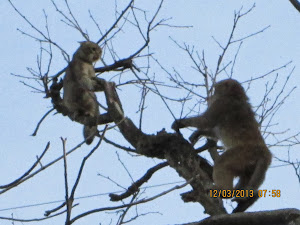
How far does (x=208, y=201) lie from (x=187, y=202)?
1.55 feet

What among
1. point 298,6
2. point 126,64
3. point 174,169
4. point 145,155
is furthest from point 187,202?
Result: point 298,6

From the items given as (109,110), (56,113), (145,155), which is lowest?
(145,155)

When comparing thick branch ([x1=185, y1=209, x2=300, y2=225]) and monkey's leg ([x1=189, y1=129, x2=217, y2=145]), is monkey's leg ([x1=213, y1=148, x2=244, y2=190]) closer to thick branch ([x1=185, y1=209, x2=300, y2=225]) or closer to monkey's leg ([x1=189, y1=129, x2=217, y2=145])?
monkey's leg ([x1=189, y1=129, x2=217, y2=145])

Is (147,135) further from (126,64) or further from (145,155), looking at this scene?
(126,64)

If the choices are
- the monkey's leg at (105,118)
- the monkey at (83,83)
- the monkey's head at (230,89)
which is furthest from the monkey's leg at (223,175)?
the monkey at (83,83)

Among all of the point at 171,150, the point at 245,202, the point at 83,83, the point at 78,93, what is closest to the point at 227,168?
the point at 245,202

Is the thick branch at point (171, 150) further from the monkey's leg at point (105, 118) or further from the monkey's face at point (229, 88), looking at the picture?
the monkey's face at point (229, 88)

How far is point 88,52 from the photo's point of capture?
27.3ft

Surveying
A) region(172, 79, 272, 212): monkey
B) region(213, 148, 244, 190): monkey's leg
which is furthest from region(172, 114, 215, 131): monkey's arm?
region(213, 148, 244, 190): monkey's leg

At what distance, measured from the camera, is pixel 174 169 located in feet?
17.7

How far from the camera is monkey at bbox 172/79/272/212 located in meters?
5.78

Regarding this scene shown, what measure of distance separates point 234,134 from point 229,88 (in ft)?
2.96

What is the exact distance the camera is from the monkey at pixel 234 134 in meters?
5.78

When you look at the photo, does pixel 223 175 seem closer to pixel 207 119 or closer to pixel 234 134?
pixel 234 134
